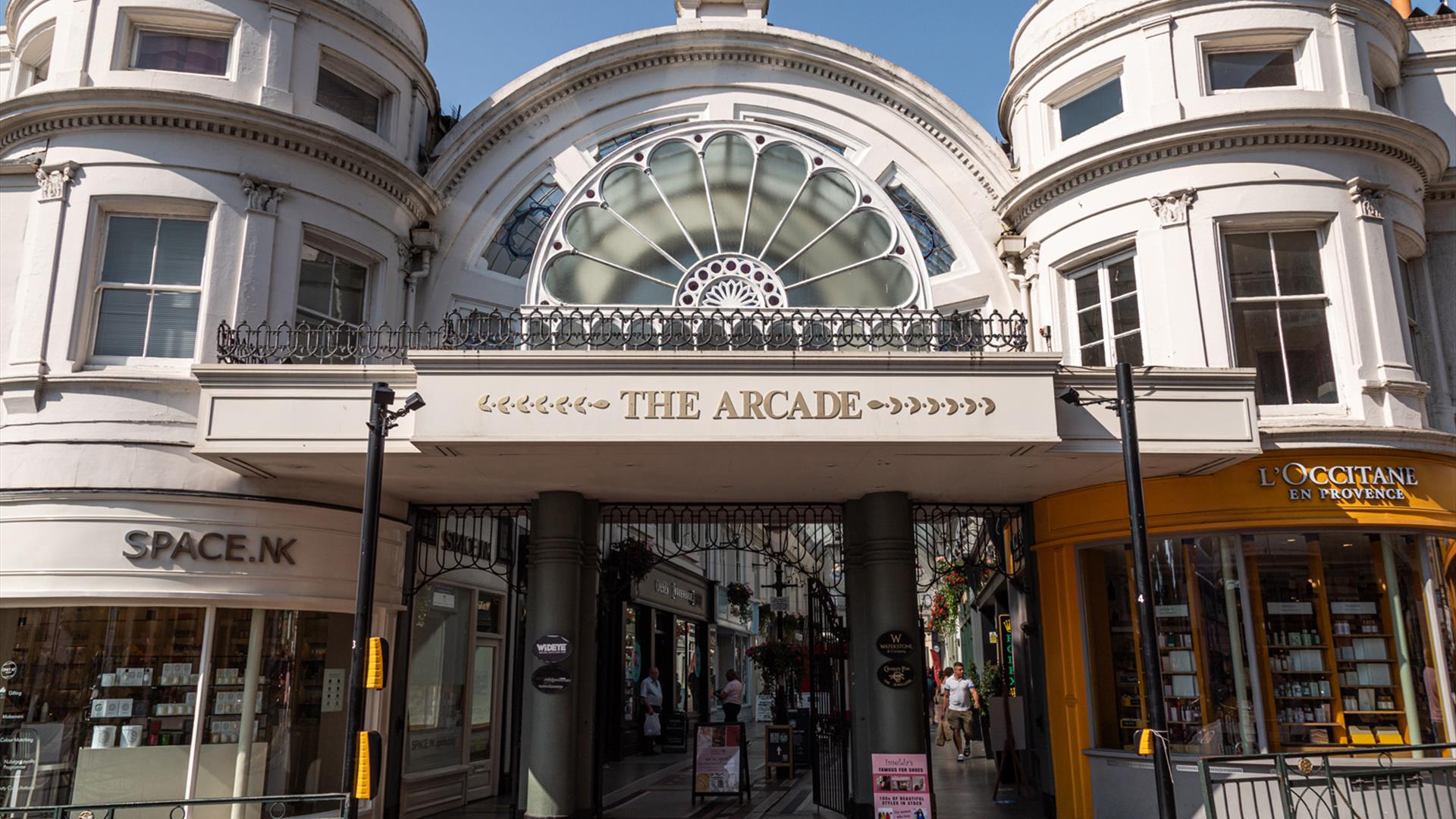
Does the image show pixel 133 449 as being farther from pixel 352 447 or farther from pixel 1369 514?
pixel 1369 514

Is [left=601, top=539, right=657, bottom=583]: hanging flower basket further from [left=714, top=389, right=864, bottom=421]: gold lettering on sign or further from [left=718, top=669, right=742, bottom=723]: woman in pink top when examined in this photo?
[left=714, top=389, right=864, bottom=421]: gold lettering on sign

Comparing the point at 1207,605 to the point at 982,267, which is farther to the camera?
the point at 982,267

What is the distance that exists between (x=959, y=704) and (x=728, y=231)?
36.6ft

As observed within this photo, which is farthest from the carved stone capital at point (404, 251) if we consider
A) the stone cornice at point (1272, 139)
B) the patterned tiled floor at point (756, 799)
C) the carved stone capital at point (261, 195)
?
the stone cornice at point (1272, 139)

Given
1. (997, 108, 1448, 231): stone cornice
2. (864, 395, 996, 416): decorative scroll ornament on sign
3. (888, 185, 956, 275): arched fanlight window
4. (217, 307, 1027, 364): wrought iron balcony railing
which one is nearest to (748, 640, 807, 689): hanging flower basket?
(888, 185, 956, 275): arched fanlight window

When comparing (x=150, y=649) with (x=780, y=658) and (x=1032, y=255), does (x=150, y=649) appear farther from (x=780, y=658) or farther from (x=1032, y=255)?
(x=780, y=658)

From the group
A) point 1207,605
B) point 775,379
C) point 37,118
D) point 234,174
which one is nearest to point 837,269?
point 775,379

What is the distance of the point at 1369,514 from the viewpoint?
1212 centimetres

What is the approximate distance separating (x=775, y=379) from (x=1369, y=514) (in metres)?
7.17

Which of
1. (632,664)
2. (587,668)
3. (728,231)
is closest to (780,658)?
(632,664)

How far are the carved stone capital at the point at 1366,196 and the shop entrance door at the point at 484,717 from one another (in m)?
13.9

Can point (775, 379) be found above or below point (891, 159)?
below

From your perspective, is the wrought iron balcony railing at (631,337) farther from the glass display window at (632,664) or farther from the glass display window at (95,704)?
the glass display window at (632,664)

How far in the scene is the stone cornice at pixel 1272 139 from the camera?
1305cm
